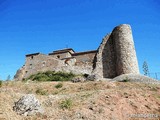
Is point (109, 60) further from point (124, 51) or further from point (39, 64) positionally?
point (39, 64)

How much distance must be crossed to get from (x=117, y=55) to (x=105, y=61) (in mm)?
2390

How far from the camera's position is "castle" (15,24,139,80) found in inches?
1184

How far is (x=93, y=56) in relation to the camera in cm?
3688

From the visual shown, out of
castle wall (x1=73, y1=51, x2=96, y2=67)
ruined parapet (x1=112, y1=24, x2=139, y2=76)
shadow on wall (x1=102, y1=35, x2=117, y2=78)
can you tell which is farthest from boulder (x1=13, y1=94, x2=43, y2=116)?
castle wall (x1=73, y1=51, x2=96, y2=67)

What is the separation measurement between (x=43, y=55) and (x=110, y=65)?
14425 mm

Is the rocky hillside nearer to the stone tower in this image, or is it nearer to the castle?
the castle

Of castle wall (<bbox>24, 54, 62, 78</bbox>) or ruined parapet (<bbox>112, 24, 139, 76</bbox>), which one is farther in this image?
castle wall (<bbox>24, 54, 62, 78</bbox>)

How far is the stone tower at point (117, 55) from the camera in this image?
29703 mm

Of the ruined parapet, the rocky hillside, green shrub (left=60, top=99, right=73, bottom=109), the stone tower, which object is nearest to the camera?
the rocky hillside

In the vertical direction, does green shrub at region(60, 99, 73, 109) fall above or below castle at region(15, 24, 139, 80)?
below

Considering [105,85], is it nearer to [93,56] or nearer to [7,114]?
[7,114]

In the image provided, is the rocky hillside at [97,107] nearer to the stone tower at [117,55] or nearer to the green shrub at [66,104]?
the green shrub at [66,104]

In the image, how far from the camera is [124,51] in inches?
1193

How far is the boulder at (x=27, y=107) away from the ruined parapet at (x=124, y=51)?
21.3 metres
